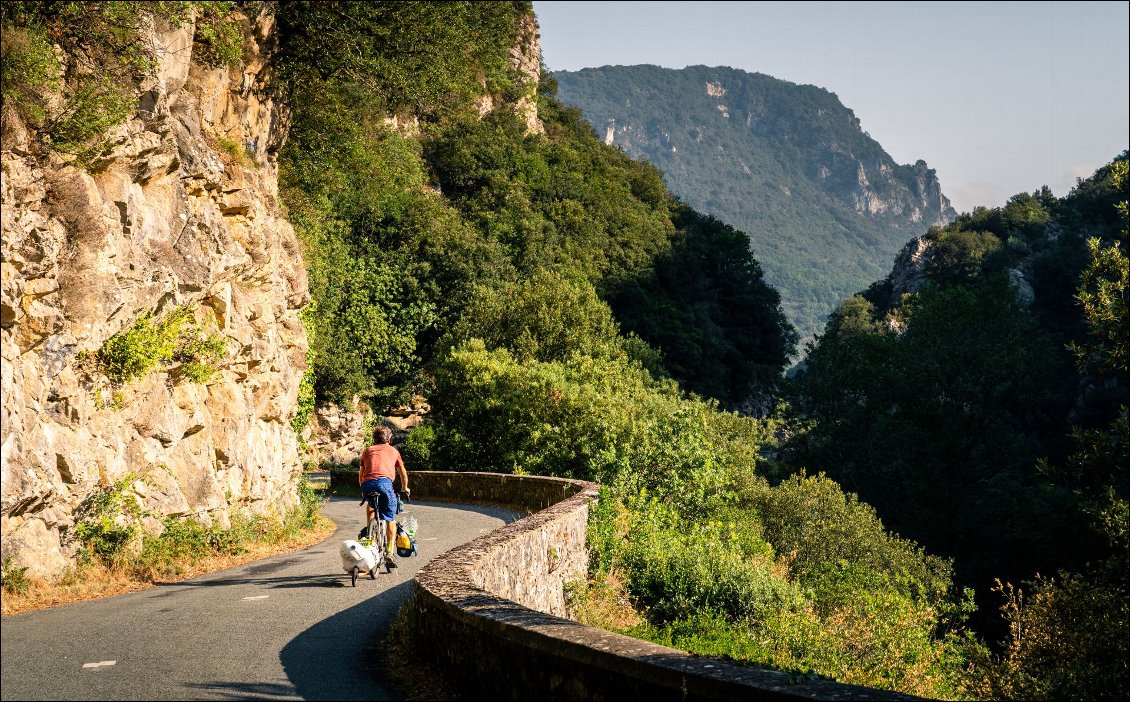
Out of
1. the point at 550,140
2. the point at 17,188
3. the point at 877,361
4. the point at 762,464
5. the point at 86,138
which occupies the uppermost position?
the point at 550,140

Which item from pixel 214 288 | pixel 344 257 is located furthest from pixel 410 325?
pixel 214 288

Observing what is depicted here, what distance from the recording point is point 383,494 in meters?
11.5

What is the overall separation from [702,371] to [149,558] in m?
56.6

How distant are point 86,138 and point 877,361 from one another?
163 ft

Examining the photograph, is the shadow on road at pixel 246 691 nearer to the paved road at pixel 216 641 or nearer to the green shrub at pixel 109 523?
the paved road at pixel 216 641

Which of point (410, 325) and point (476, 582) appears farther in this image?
point (410, 325)

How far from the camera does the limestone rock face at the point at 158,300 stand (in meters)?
10.2

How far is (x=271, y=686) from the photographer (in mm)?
6504

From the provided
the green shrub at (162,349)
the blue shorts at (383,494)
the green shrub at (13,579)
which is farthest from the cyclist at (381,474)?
the green shrub at (13,579)

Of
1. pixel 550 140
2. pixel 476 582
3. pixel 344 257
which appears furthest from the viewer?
pixel 550 140

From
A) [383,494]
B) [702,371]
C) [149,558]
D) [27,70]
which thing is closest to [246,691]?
[383,494]

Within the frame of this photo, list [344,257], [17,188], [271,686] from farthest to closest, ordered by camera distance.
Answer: [344,257]
[17,188]
[271,686]

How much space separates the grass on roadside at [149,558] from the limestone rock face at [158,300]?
0.27m

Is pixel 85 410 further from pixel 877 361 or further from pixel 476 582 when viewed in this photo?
pixel 877 361
